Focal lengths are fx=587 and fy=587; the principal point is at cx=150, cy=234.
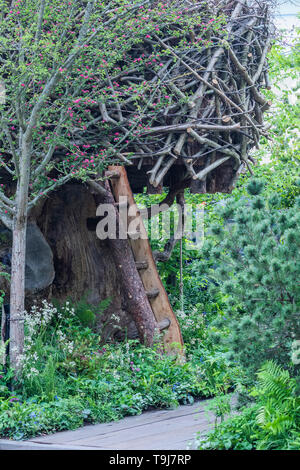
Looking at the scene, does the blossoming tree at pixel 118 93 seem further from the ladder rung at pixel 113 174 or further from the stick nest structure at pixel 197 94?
the ladder rung at pixel 113 174

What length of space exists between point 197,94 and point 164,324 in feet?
10.5

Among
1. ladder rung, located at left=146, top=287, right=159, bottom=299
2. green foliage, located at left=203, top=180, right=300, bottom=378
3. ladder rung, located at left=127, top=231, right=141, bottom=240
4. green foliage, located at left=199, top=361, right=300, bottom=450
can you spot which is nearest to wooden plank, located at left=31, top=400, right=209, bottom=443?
green foliage, located at left=199, top=361, right=300, bottom=450

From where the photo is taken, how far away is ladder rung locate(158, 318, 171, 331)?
822 centimetres

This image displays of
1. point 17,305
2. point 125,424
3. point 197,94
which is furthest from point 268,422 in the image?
point 197,94

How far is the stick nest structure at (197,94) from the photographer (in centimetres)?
754

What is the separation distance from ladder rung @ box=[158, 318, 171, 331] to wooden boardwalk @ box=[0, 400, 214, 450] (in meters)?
1.87

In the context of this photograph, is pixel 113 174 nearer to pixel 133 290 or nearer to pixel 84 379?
pixel 133 290

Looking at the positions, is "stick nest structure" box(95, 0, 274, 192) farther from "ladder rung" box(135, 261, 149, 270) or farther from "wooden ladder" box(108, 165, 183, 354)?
"ladder rung" box(135, 261, 149, 270)

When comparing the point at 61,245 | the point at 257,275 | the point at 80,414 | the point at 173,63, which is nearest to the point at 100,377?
the point at 80,414

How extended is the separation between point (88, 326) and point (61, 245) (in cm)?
125

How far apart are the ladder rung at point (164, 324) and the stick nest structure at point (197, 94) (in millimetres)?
1855

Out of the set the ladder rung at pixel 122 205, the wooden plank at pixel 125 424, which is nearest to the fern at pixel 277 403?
the wooden plank at pixel 125 424

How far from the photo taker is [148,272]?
8.48 m
